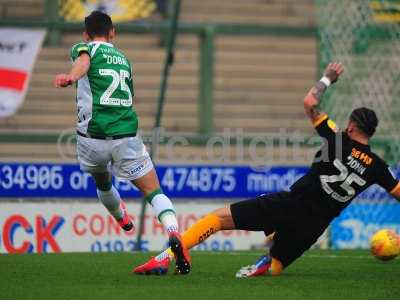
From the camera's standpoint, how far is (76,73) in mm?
8062

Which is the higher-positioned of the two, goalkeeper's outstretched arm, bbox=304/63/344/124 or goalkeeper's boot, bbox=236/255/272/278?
goalkeeper's outstretched arm, bbox=304/63/344/124

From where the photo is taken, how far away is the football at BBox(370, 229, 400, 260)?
995 cm

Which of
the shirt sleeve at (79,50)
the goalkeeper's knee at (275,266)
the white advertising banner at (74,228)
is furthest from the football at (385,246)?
the white advertising banner at (74,228)

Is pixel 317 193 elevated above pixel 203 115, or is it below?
below

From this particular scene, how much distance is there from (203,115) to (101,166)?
621 cm

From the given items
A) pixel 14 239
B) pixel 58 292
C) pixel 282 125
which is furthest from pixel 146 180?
pixel 282 125

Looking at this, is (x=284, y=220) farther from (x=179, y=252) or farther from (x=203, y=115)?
(x=203, y=115)

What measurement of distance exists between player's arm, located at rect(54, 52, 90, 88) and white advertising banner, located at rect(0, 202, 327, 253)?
5.25 metres

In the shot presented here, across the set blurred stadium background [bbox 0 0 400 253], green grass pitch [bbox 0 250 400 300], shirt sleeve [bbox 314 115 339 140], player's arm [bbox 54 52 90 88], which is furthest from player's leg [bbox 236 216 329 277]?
blurred stadium background [bbox 0 0 400 253]

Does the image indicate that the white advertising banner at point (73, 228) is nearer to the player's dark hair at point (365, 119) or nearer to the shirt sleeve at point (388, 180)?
the shirt sleeve at point (388, 180)

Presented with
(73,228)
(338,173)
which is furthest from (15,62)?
(338,173)

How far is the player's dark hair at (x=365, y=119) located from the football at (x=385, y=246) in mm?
1741

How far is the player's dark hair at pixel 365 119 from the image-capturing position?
852 cm

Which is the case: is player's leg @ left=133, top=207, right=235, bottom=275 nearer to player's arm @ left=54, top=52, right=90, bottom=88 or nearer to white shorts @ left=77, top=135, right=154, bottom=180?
white shorts @ left=77, top=135, right=154, bottom=180
